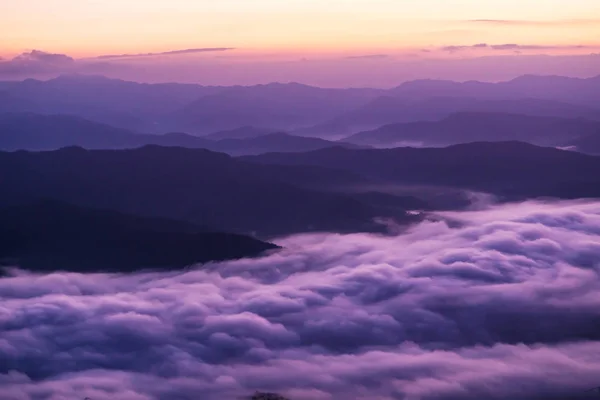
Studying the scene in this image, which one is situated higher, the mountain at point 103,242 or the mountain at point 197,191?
the mountain at point 197,191

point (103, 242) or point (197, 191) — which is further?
point (197, 191)

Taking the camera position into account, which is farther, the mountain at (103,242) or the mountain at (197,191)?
the mountain at (197,191)

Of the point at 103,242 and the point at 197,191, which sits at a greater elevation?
the point at 197,191

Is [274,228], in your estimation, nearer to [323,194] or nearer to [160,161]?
[323,194]

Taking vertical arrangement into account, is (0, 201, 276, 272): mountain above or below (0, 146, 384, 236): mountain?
below
